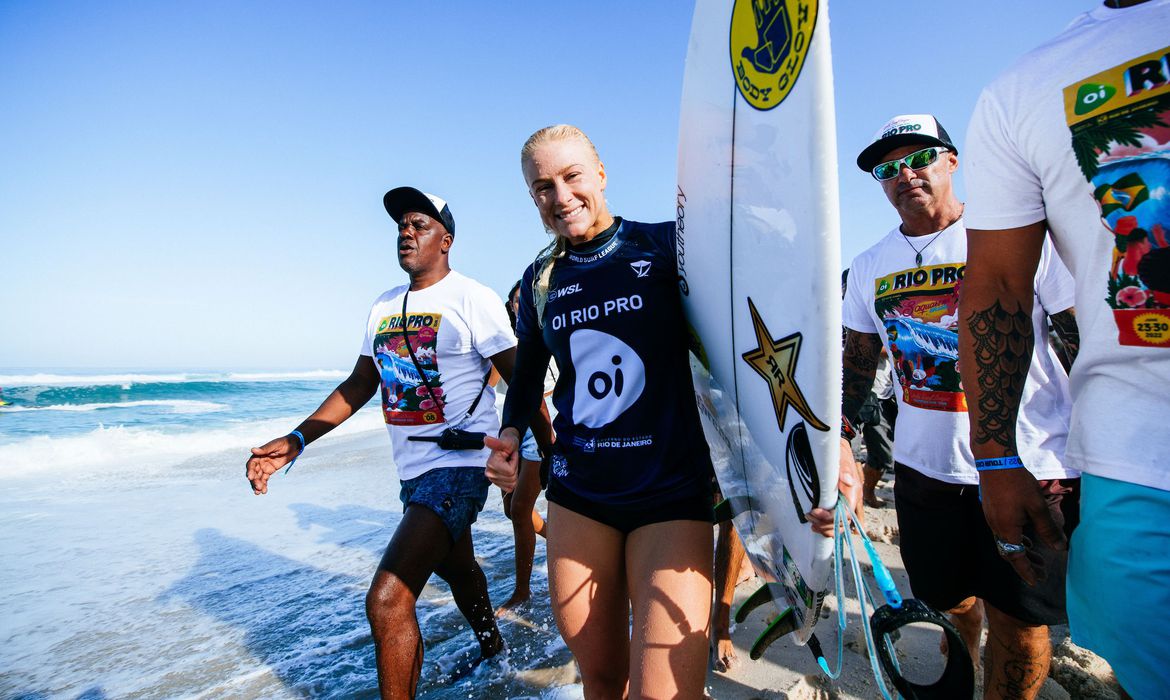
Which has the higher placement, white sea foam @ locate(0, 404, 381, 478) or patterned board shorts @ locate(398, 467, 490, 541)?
patterned board shorts @ locate(398, 467, 490, 541)

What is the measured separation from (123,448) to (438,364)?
45.4ft

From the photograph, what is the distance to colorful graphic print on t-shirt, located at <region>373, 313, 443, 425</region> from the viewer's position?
115 inches

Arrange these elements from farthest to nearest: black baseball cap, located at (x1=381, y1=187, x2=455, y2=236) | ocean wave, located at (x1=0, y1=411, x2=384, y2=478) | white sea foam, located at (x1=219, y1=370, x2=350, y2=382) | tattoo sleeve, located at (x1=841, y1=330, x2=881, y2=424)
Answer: white sea foam, located at (x1=219, y1=370, x2=350, y2=382) → ocean wave, located at (x1=0, y1=411, x2=384, y2=478) → black baseball cap, located at (x1=381, y1=187, x2=455, y2=236) → tattoo sleeve, located at (x1=841, y1=330, x2=881, y2=424)

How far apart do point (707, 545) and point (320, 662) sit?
Answer: 2.76 meters

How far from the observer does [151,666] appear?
10.8 feet

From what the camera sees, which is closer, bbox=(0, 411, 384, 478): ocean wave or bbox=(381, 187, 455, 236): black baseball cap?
bbox=(381, 187, 455, 236): black baseball cap

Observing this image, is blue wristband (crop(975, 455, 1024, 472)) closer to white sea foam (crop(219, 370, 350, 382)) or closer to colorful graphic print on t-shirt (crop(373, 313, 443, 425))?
colorful graphic print on t-shirt (crop(373, 313, 443, 425))

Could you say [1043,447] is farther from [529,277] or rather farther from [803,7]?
[529,277]

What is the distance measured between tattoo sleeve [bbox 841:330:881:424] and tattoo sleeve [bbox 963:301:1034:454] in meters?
1.21

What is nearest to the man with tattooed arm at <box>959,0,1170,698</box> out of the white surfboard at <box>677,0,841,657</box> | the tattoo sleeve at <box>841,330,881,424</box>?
the white surfboard at <box>677,0,841,657</box>

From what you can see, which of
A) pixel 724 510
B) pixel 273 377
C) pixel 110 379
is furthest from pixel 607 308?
pixel 273 377

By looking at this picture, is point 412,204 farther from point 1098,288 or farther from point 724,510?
point 1098,288

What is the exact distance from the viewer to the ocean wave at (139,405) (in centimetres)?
1922

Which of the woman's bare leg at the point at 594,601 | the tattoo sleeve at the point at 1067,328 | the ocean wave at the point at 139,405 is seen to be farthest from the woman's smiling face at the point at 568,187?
the ocean wave at the point at 139,405
